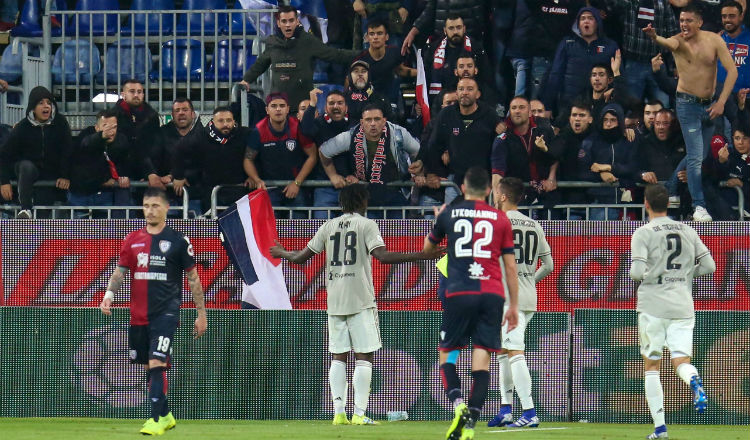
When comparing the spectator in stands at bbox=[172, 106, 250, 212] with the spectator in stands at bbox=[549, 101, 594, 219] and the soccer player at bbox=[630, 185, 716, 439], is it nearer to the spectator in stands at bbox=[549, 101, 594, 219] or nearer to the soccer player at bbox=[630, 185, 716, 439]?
the spectator in stands at bbox=[549, 101, 594, 219]

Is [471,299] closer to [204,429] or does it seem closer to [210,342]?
[204,429]

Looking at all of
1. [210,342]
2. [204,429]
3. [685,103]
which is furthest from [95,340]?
[685,103]

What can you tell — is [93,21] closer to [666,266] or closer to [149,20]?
[149,20]

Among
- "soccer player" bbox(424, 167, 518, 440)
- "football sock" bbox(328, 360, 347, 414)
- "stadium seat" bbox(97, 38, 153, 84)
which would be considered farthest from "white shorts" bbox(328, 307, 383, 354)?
"stadium seat" bbox(97, 38, 153, 84)

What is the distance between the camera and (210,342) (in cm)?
1541

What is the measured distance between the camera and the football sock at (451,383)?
11.6 metres

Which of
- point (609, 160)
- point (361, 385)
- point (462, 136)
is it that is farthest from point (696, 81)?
point (361, 385)

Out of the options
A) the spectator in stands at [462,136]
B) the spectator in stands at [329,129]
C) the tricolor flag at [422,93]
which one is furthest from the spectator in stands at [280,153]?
the tricolor flag at [422,93]

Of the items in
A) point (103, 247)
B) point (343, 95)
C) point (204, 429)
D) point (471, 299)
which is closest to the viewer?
point (471, 299)

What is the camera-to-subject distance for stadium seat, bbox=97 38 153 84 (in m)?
19.7

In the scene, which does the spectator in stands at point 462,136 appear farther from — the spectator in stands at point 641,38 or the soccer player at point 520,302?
the soccer player at point 520,302

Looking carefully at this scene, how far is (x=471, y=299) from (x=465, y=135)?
5.69 metres

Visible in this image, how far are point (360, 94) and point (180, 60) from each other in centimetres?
294

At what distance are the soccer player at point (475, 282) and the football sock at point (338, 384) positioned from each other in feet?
7.61
